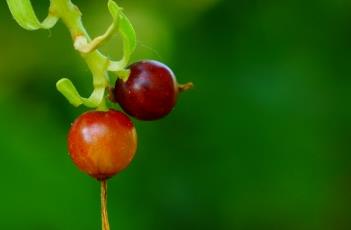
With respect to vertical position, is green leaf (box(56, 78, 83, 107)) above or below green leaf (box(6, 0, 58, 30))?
below

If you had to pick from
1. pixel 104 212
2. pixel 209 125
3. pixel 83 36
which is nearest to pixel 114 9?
pixel 83 36

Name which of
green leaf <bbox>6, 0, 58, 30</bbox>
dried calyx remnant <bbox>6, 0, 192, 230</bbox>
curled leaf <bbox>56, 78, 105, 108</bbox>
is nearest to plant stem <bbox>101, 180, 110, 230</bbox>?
dried calyx remnant <bbox>6, 0, 192, 230</bbox>

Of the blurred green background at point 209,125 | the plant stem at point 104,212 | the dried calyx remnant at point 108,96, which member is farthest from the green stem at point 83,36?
the blurred green background at point 209,125

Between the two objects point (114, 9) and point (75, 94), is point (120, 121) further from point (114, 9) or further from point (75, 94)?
point (114, 9)

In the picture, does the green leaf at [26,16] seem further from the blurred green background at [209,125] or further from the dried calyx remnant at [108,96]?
the blurred green background at [209,125]

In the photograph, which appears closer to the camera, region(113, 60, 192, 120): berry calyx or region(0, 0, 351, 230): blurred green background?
region(113, 60, 192, 120): berry calyx

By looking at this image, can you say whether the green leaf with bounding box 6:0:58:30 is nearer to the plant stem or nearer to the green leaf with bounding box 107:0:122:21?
the green leaf with bounding box 107:0:122:21

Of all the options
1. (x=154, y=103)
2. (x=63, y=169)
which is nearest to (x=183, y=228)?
(x=63, y=169)
